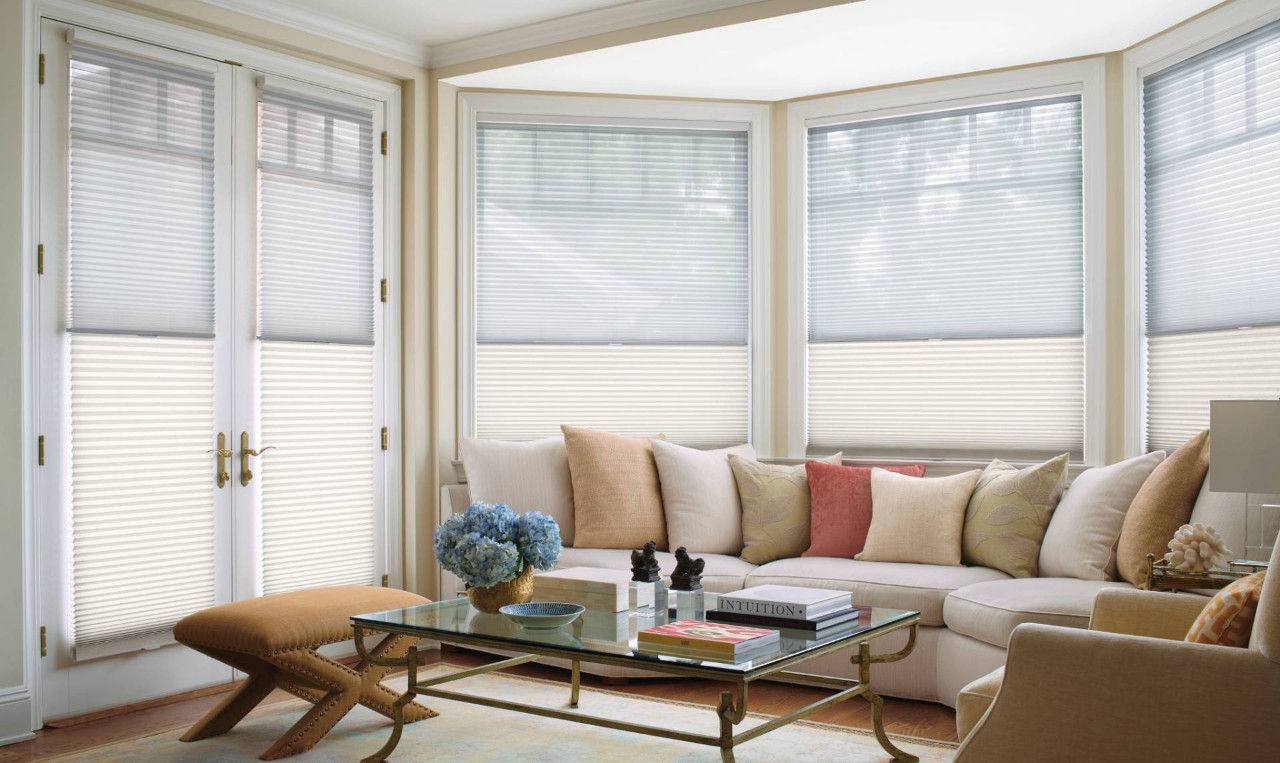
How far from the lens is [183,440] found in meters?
4.15

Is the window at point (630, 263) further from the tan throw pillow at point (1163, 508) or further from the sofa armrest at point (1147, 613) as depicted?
the sofa armrest at point (1147, 613)

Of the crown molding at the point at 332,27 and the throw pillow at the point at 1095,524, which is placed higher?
the crown molding at the point at 332,27

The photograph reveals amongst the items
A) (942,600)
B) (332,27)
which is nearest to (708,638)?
(942,600)

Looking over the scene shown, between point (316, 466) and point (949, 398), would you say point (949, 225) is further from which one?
point (316, 466)

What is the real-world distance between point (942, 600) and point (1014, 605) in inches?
13.6

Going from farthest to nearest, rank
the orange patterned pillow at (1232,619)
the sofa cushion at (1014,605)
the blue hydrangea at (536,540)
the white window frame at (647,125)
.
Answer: the white window frame at (647,125) → the sofa cushion at (1014,605) → the blue hydrangea at (536,540) → the orange patterned pillow at (1232,619)

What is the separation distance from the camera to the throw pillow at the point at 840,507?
434cm

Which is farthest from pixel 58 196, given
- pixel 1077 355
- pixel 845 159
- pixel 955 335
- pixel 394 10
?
pixel 1077 355

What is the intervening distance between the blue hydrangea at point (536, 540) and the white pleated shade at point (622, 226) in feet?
Result: 7.12

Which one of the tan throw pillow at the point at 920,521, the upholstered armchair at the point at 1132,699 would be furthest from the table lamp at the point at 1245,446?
the upholstered armchair at the point at 1132,699

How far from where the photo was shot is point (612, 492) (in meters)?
4.67

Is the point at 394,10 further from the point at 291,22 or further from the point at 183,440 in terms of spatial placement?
the point at 183,440

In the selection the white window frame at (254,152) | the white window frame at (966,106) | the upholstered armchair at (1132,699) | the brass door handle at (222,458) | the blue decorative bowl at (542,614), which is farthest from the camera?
the white window frame at (966,106)

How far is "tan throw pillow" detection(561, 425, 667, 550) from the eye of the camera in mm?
4629
